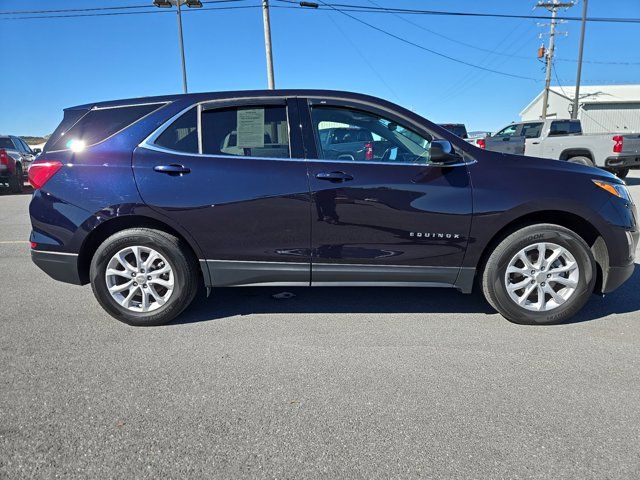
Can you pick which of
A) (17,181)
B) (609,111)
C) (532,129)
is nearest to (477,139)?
(532,129)

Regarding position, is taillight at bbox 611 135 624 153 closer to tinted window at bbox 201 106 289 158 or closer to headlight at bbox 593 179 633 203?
headlight at bbox 593 179 633 203

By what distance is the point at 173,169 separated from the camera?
3119 mm

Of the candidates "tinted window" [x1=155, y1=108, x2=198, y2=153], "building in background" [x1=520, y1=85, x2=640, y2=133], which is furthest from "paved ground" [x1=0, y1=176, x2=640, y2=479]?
"building in background" [x1=520, y1=85, x2=640, y2=133]

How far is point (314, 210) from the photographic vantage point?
310 cm

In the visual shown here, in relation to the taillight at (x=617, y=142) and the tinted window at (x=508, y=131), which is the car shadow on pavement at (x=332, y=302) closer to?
the taillight at (x=617, y=142)

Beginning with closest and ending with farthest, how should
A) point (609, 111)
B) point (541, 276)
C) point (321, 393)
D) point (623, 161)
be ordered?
point (321, 393), point (541, 276), point (623, 161), point (609, 111)

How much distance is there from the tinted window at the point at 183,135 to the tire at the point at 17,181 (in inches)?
467

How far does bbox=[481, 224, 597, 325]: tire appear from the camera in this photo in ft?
10.4

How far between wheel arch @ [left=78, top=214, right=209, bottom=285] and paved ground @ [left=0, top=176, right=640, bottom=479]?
0.56 metres

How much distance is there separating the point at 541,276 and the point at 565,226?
496 millimetres

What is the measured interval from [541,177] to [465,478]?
2.29 metres

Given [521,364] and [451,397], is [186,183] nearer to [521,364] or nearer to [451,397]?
[451,397]

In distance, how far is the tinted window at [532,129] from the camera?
44.2ft

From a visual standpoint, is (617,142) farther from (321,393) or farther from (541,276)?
(321,393)
